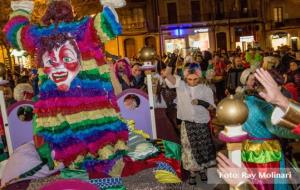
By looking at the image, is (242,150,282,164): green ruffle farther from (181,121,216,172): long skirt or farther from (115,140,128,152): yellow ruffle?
(181,121,216,172): long skirt

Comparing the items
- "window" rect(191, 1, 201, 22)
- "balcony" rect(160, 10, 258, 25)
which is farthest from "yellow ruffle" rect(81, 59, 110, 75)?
"window" rect(191, 1, 201, 22)

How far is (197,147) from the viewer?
5781 millimetres

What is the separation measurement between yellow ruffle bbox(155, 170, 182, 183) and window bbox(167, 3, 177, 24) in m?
34.7

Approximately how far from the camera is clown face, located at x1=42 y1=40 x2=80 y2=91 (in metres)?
3.35

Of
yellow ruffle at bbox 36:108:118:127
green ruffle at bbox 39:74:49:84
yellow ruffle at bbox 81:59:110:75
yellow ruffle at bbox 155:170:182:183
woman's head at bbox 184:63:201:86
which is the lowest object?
yellow ruffle at bbox 155:170:182:183

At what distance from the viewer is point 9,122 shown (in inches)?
188

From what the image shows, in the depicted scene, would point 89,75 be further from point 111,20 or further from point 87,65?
point 111,20

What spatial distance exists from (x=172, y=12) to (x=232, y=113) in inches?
1447

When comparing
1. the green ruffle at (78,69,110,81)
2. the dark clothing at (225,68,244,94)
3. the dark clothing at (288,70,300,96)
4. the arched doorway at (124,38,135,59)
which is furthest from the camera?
the arched doorway at (124,38,135,59)

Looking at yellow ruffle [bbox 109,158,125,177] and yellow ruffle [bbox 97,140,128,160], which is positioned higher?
yellow ruffle [bbox 97,140,128,160]

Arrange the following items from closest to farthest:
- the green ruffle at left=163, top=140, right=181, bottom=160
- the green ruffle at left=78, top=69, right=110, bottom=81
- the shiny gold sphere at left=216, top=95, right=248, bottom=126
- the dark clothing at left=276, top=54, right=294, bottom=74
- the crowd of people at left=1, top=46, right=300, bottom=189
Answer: the shiny gold sphere at left=216, top=95, right=248, bottom=126
the green ruffle at left=78, top=69, right=110, bottom=81
the crowd of people at left=1, top=46, right=300, bottom=189
the green ruffle at left=163, top=140, right=181, bottom=160
the dark clothing at left=276, top=54, right=294, bottom=74

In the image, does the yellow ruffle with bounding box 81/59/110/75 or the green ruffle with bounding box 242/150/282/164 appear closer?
the green ruffle with bounding box 242/150/282/164

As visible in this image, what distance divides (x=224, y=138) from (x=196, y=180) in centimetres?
432

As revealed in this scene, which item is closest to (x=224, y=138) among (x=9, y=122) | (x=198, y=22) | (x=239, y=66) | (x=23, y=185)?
(x=23, y=185)
